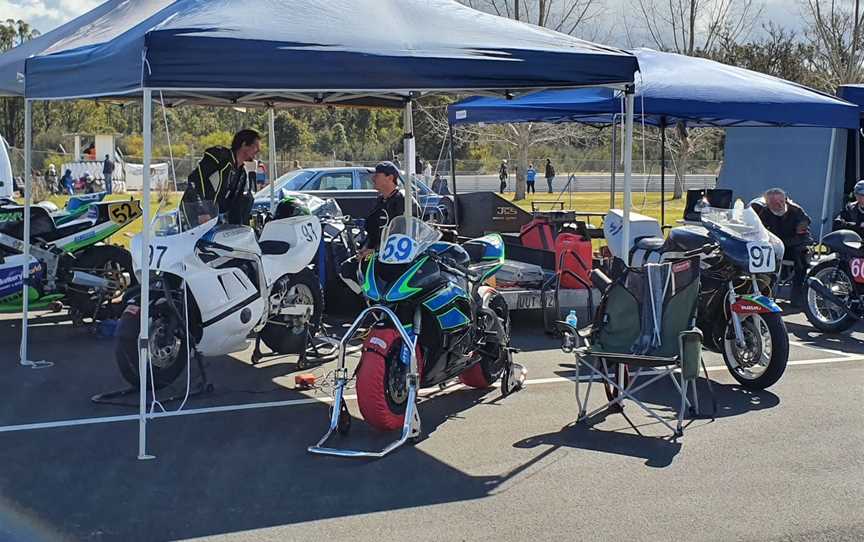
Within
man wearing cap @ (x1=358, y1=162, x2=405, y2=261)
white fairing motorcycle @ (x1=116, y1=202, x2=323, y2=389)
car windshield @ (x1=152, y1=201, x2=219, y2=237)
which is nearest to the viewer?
white fairing motorcycle @ (x1=116, y1=202, x2=323, y2=389)

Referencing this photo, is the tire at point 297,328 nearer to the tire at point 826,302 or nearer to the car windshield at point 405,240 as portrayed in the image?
the car windshield at point 405,240

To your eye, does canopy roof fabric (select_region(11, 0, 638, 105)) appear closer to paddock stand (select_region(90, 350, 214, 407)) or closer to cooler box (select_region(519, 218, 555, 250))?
paddock stand (select_region(90, 350, 214, 407))

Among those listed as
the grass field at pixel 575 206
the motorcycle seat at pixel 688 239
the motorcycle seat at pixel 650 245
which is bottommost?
the grass field at pixel 575 206

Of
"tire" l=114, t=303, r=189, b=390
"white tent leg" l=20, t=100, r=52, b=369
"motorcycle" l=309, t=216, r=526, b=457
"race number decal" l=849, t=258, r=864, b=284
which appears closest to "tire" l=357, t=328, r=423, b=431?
"motorcycle" l=309, t=216, r=526, b=457

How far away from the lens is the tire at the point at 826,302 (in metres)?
9.98

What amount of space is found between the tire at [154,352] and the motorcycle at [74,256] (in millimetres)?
2719

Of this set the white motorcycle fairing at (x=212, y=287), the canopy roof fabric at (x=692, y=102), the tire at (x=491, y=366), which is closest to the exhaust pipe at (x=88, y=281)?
the white motorcycle fairing at (x=212, y=287)

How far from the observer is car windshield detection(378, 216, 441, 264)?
615cm

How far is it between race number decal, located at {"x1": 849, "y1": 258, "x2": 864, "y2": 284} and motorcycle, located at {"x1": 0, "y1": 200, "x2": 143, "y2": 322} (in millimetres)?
7262

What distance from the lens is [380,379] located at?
19.2 ft

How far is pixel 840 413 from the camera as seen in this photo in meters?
6.86

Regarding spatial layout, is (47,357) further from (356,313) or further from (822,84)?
(822,84)

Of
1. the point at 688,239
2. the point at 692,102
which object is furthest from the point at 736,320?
the point at 692,102

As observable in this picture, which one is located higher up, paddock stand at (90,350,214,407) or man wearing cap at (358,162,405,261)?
man wearing cap at (358,162,405,261)
